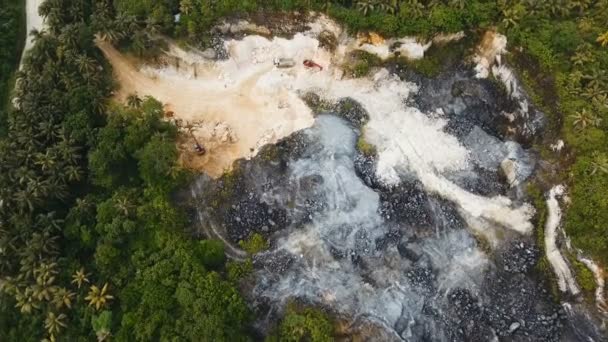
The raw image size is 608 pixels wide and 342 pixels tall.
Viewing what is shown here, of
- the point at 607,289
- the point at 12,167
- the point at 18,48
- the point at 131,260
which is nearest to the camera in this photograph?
the point at 607,289

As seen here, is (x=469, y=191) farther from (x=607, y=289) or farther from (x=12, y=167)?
(x=12, y=167)

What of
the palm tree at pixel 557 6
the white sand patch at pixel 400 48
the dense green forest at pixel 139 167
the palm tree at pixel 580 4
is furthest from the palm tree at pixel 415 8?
the palm tree at pixel 580 4

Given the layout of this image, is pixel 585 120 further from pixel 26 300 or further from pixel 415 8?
pixel 26 300

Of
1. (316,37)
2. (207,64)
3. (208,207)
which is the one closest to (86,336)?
(208,207)

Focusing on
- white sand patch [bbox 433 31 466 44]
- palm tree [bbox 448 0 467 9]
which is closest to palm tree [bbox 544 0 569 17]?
palm tree [bbox 448 0 467 9]

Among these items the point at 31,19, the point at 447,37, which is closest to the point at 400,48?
the point at 447,37

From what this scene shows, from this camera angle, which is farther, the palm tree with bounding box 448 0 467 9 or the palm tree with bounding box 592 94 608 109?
the palm tree with bounding box 448 0 467 9

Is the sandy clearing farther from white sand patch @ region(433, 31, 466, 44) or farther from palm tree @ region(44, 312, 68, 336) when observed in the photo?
palm tree @ region(44, 312, 68, 336)

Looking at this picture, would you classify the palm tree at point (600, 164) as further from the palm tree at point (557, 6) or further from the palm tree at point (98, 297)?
the palm tree at point (98, 297)
